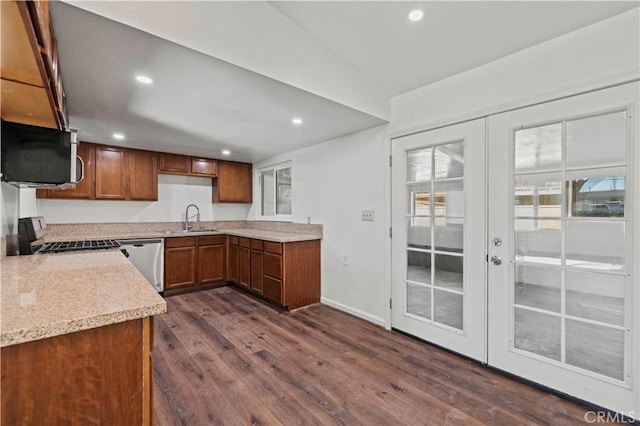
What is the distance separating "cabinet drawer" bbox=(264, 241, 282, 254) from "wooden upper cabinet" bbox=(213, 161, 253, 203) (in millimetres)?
1731

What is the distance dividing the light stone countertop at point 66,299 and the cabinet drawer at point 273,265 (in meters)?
1.98

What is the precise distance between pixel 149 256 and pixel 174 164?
145 cm

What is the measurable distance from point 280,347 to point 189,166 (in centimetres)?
329

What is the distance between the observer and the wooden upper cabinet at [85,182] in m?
3.69

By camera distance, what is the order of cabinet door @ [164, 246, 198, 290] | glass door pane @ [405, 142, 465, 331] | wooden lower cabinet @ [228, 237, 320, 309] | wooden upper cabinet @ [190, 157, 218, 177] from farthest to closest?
wooden upper cabinet @ [190, 157, 218, 177] < cabinet door @ [164, 246, 198, 290] < wooden lower cabinet @ [228, 237, 320, 309] < glass door pane @ [405, 142, 465, 331]

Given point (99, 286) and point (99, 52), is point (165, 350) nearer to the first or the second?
point (99, 286)

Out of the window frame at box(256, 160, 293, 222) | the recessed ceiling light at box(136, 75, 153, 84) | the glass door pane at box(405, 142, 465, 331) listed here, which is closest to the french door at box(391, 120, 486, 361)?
the glass door pane at box(405, 142, 465, 331)

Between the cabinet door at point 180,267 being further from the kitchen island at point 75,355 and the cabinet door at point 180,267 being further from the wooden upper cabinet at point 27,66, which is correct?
the kitchen island at point 75,355

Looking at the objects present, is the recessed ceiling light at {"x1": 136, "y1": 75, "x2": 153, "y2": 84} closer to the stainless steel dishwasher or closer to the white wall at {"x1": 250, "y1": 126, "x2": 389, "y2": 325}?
the white wall at {"x1": 250, "y1": 126, "x2": 389, "y2": 325}

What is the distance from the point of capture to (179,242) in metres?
4.18

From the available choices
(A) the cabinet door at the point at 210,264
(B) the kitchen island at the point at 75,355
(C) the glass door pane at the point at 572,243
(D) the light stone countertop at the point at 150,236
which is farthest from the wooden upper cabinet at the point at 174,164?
(C) the glass door pane at the point at 572,243

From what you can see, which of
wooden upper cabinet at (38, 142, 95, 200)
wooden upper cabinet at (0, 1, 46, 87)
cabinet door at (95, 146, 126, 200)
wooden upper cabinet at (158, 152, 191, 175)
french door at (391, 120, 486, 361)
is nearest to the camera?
wooden upper cabinet at (0, 1, 46, 87)

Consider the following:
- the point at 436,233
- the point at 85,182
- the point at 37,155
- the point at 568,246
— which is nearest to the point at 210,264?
the point at 85,182

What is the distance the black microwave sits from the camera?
1.71 meters
